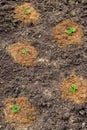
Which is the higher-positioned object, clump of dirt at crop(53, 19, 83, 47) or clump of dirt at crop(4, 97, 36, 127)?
clump of dirt at crop(53, 19, 83, 47)

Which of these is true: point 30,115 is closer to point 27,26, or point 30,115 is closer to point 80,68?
point 80,68

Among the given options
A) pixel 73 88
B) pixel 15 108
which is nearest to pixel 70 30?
pixel 73 88

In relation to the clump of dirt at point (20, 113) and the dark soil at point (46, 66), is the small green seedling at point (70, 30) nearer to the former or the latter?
the dark soil at point (46, 66)

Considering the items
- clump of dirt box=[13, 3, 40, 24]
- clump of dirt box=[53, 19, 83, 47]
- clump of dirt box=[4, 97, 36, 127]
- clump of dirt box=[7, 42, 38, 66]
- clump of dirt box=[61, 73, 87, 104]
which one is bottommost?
clump of dirt box=[4, 97, 36, 127]

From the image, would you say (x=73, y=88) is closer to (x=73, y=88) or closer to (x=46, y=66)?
(x=73, y=88)

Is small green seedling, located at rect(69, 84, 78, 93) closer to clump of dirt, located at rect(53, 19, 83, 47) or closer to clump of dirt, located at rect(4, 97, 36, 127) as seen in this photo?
clump of dirt, located at rect(4, 97, 36, 127)

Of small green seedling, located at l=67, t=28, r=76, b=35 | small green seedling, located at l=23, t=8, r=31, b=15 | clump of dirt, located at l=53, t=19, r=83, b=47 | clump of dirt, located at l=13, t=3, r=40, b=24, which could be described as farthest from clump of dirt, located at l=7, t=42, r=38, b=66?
small green seedling, located at l=23, t=8, r=31, b=15

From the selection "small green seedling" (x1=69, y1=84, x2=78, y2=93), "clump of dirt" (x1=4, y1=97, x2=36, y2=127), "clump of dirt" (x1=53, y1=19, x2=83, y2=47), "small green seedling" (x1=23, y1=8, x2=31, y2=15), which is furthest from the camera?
"small green seedling" (x1=23, y1=8, x2=31, y2=15)
